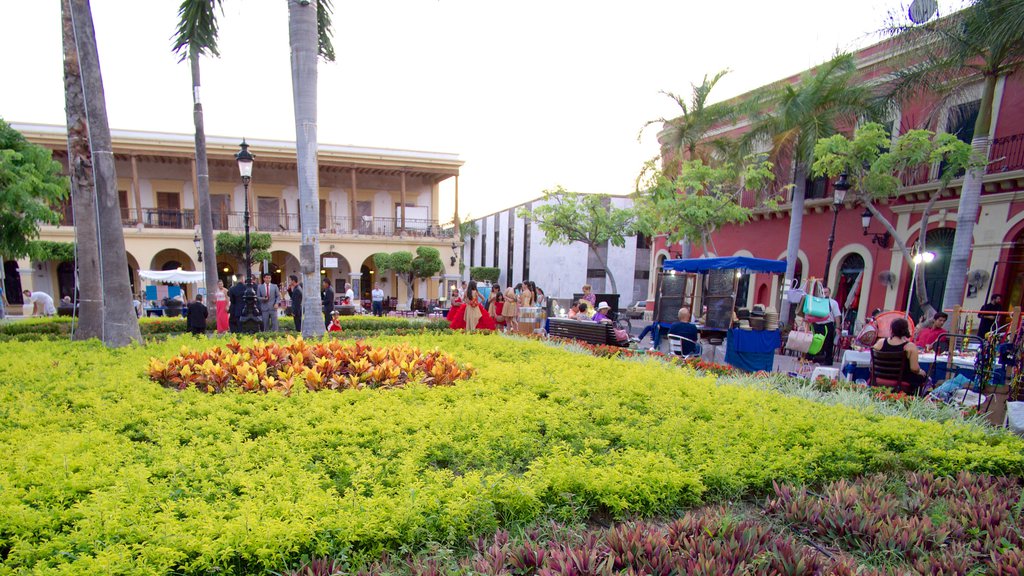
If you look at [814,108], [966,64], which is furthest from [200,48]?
[966,64]

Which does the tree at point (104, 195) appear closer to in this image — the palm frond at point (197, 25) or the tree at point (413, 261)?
the palm frond at point (197, 25)

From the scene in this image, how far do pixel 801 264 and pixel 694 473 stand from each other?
60.0ft

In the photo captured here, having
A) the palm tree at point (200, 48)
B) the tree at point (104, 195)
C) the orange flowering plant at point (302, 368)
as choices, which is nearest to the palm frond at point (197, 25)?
the palm tree at point (200, 48)

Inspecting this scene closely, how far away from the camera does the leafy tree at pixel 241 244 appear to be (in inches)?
865

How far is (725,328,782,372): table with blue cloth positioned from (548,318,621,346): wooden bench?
7.00ft

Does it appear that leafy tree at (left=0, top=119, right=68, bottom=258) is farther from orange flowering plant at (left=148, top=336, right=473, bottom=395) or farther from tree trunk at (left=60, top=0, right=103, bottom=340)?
orange flowering plant at (left=148, top=336, right=473, bottom=395)

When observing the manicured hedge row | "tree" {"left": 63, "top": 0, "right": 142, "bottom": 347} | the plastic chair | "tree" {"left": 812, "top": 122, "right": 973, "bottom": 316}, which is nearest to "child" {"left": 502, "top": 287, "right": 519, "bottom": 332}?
the plastic chair

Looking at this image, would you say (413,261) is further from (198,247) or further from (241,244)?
(198,247)

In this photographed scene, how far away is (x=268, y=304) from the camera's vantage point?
1136 centimetres

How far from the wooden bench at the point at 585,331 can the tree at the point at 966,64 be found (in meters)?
8.11

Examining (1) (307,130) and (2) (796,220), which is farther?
(2) (796,220)

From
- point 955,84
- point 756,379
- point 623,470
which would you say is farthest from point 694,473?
point 955,84

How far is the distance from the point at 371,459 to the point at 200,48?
10.7 meters

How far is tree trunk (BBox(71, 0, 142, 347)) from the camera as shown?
6898mm
